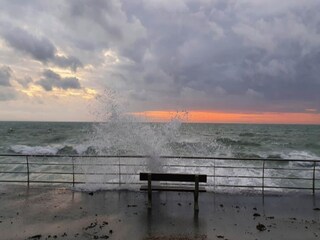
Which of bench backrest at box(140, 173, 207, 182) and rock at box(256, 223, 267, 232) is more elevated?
bench backrest at box(140, 173, 207, 182)

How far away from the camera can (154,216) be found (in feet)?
24.1

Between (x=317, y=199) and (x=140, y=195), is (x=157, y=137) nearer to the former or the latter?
(x=140, y=195)

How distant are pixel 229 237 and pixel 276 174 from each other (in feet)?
37.5

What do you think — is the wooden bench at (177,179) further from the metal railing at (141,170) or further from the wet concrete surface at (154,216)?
the metal railing at (141,170)

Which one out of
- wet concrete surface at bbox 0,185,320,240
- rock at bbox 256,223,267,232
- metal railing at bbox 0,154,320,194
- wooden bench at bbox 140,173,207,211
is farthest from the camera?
metal railing at bbox 0,154,320,194

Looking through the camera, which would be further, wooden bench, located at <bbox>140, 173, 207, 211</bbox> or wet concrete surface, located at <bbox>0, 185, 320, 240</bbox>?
wooden bench, located at <bbox>140, 173, 207, 211</bbox>

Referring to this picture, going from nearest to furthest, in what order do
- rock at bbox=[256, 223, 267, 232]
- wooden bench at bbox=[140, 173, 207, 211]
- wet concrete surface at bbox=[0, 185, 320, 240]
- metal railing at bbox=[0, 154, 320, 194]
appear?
wet concrete surface at bbox=[0, 185, 320, 240] < rock at bbox=[256, 223, 267, 232] < wooden bench at bbox=[140, 173, 207, 211] < metal railing at bbox=[0, 154, 320, 194]

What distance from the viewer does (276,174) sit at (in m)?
16.5

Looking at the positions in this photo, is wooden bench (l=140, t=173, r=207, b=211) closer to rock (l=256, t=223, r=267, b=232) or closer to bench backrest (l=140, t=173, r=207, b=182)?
bench backrest (l=140, t=173, r=207, b=182)

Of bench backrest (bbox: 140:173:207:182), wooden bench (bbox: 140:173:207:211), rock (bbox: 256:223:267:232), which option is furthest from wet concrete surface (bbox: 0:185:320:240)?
bench backrest (bbox: 140:173:207:182)

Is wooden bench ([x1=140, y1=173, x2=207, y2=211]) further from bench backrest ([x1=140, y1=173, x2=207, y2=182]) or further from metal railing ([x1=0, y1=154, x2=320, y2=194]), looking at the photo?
metal railing ([x1=0, y1=154, x2=320, y2=194])

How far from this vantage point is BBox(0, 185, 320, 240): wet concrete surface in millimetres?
6266

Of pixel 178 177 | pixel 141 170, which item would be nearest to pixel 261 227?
A: pixel 178 177

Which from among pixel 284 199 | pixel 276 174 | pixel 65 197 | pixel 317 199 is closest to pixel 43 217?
pixel 65 197
